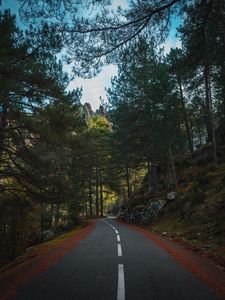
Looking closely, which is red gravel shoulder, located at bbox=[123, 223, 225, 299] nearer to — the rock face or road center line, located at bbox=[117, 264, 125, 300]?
road center line, located at bbox=[117, 264, 125, 300]

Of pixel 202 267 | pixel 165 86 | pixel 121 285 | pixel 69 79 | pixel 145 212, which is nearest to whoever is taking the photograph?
pixel 121 285

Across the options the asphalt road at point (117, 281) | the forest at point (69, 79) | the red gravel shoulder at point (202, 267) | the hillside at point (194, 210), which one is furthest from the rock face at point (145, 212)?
the asphalt road at point (117, 281)

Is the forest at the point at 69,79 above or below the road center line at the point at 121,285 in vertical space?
above

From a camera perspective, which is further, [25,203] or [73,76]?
[25,203]

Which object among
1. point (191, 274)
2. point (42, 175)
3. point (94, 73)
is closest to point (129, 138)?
point (42, 175)

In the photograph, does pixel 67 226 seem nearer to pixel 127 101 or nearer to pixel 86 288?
pixel 127 101

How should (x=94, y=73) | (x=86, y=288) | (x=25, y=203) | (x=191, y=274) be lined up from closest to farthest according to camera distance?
(x=86, y=288) < (x=191, y=274) < (x=94, y=73) < (x=25, y=203)

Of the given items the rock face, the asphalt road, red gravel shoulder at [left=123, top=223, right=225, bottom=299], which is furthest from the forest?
the asphalt road

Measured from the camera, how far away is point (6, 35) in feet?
24.9

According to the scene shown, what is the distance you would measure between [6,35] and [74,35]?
90.0 inches

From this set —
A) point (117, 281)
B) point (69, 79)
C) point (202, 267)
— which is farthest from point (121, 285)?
point (69, 79)

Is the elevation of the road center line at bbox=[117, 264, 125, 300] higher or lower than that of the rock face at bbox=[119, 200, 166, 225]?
lower

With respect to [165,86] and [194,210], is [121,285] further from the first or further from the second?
[165,86]

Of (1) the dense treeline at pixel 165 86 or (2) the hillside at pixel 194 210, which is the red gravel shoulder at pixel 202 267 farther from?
Result: (1) the dense treeline at pixel 165 86
